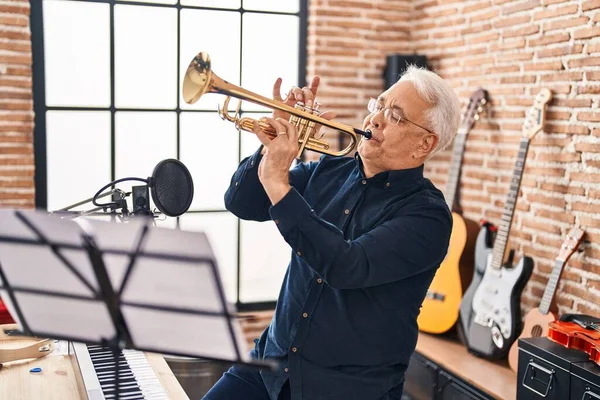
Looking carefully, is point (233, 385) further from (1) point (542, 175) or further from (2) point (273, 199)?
(1) point (542, 175)

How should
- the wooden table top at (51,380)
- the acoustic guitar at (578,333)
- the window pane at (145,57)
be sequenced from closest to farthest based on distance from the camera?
1. the wooden table top at (51,380)
2. the acoustic guitar at (578,333)
3. the window pane at (145,57)

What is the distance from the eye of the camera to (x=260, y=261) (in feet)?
14.2

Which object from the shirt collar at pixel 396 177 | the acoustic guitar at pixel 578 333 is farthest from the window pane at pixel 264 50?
the shirt collar at pixel 396 177

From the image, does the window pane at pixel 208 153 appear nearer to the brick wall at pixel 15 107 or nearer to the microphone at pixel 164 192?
the brick wall at pixel 15 107

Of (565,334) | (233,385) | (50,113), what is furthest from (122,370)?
(50,113)

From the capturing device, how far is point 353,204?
2.01 m

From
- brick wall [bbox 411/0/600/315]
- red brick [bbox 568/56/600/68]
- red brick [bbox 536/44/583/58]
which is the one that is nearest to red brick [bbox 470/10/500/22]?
brick wall [bbox 411/0/600/315]

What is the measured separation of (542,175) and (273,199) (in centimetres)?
208

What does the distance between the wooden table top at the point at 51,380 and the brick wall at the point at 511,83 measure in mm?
2025

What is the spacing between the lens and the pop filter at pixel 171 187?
1924mm

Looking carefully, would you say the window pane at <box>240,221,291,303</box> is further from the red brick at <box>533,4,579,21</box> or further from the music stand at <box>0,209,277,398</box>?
the music stand at <box>0,209,277,398</box>

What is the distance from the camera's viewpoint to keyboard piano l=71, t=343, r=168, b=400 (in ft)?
5.84

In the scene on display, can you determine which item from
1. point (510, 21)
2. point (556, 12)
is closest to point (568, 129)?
point (556, 12)

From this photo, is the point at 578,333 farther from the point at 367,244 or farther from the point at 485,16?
the point at 485,16
